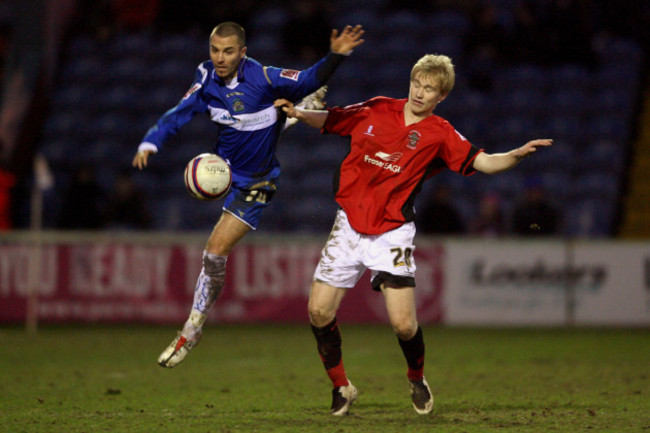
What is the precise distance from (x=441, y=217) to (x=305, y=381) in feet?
19.3

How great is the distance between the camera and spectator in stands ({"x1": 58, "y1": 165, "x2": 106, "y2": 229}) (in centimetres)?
1395

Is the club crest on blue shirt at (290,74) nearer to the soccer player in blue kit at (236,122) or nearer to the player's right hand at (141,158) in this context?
the soccer player in blue kit at (236,122)

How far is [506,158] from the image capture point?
6.03 metres

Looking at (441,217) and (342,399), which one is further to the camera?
(441,217)

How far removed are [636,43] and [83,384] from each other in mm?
12879

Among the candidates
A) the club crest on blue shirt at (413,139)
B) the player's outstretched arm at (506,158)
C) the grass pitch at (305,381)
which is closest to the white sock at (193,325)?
the grass pitch at (305,381)

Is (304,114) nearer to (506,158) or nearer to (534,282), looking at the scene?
(506,158)

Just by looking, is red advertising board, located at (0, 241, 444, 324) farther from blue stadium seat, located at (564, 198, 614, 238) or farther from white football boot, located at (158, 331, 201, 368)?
white football boot, located at (158, 331, 201, 368)

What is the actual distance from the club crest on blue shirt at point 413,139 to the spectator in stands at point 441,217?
24.5 feet

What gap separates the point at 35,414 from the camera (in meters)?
6.31

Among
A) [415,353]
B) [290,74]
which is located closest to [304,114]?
[290,74]

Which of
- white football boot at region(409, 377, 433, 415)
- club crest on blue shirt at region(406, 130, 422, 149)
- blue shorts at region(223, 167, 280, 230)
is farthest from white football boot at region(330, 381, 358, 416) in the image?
club crest on blue shirt at region(406, 130, 422, 149)

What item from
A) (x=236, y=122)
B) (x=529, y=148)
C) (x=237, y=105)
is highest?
(x=237, y=105)

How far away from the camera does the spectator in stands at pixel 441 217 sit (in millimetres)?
13664
